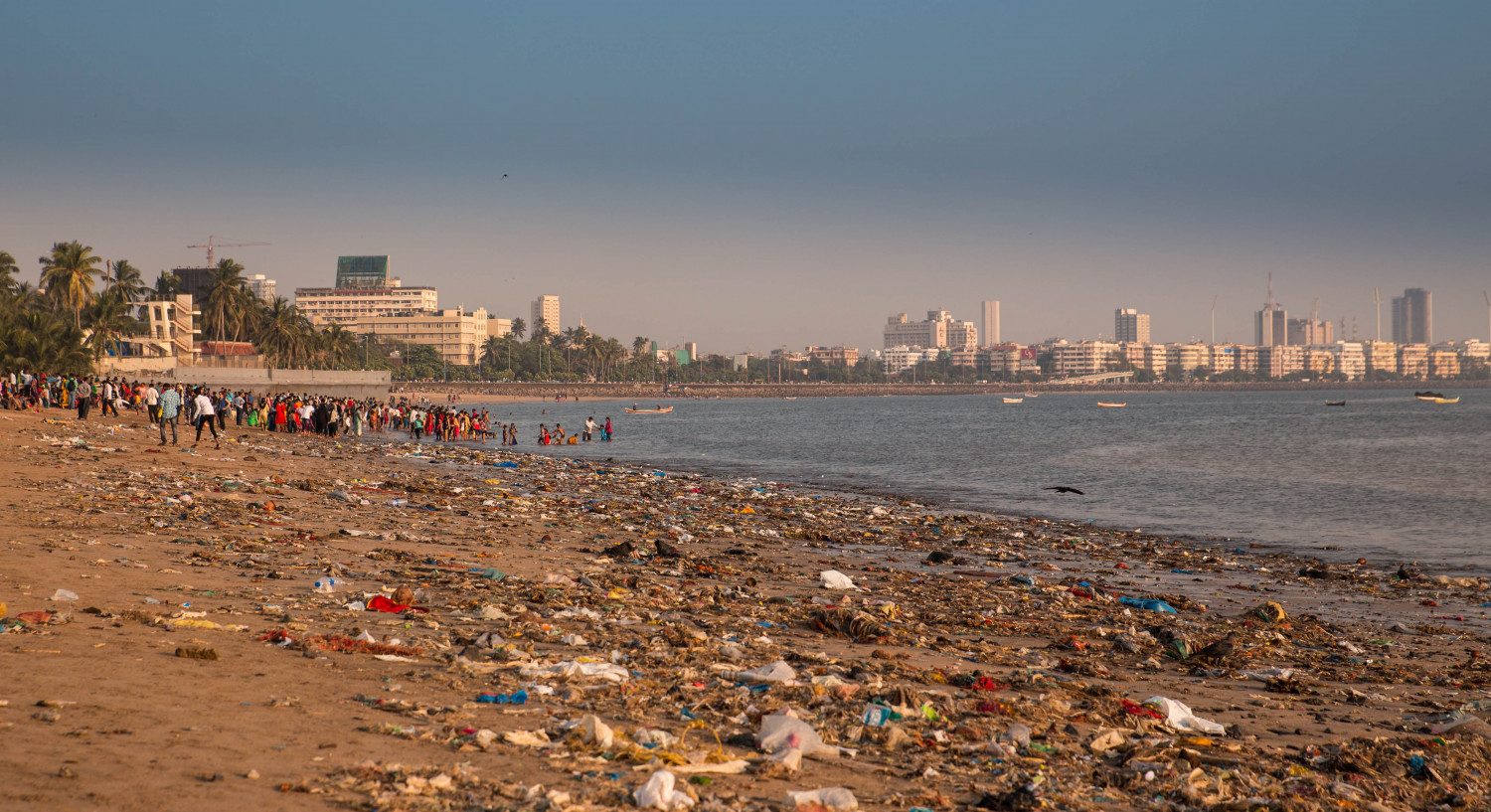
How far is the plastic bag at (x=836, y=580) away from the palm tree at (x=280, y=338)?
96894 millimetres

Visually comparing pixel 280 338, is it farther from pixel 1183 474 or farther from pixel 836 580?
pixel 836 580

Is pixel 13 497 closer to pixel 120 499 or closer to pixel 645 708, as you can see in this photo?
pixel 120 499

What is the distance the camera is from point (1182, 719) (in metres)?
6.61

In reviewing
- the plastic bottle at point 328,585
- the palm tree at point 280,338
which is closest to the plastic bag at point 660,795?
the plastic bottle at point 328,585

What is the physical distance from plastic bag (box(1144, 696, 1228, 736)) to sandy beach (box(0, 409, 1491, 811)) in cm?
3

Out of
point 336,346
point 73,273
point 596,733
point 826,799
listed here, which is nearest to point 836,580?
point 596,733

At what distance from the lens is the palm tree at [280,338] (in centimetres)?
9788

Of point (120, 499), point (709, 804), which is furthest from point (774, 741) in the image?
point (120, 499)

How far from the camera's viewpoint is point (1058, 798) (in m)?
5.05

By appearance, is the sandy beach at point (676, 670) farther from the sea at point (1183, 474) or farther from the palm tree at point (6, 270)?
the palm tree at point (6, 270)

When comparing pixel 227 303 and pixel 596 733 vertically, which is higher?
pixel 227 303

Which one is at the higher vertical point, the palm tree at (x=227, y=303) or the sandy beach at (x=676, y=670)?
the palm tree at (x=227, y=303)

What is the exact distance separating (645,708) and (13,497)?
38.3ft

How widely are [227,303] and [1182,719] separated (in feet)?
344
